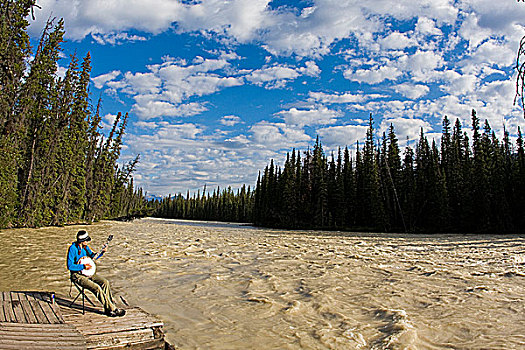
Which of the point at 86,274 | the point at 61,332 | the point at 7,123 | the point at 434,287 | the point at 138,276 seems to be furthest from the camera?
the point at 7,123

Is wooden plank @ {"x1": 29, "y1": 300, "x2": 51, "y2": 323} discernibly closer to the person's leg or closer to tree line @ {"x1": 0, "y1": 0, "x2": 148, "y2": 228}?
the person's leg

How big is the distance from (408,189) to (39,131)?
162ft

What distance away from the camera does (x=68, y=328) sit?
16.4ft

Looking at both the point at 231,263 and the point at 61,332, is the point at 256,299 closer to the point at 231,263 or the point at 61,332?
the point at 61,332

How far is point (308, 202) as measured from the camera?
207 feet

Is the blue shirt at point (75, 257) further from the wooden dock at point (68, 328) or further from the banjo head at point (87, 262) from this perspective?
the wooden dock at point (68, 328)

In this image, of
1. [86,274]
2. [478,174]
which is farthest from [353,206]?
[86,274]

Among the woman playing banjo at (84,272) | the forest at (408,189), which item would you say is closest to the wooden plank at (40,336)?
the woman playing banjo at (84,272)

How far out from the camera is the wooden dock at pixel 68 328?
14.9ft

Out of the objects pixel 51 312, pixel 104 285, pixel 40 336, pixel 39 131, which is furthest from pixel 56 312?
pixel 39 131

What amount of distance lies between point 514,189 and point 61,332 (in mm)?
54009

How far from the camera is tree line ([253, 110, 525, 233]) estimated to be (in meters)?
44.7

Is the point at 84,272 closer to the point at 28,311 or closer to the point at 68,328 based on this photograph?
the point at 28,311

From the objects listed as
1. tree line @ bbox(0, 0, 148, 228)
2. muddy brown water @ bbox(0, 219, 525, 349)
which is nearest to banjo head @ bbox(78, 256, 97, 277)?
muddy brown water @ bbox(0, 219, 525, 349)
